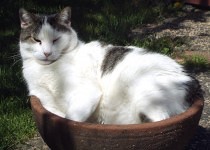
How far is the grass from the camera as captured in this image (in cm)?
303

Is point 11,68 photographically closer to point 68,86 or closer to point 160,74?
point 68,86

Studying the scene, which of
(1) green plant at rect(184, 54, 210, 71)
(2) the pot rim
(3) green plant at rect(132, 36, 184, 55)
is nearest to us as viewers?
(2) the pot rim

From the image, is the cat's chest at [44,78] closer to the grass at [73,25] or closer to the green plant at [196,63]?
the grass at [73,25]

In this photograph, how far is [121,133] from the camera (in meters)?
2.00

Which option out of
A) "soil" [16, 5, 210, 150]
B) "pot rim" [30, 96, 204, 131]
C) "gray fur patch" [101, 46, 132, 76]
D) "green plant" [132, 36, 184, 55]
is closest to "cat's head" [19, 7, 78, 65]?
"gray fur patch" [101, 46, 132, 76]

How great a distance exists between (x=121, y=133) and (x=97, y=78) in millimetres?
575

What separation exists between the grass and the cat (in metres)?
0.52

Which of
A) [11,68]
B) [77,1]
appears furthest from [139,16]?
[11,68]

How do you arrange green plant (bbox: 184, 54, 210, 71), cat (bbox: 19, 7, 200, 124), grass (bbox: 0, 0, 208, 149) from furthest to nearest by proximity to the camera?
green plant (bbox: 184, 54, 210, 71) → grass (bbox: 0, 0, 208, 149) → cat (bbox: 19, 7, 200, 124)

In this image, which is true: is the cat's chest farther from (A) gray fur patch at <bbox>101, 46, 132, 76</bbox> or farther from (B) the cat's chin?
(A) gray fur patch at <bbox>101, 46, 132, 76</bbox>

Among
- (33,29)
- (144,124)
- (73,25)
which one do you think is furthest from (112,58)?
(73,25)

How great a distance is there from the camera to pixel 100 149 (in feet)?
6.81

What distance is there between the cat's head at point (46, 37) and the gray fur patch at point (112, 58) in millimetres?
240

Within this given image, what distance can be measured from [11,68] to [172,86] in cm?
180
